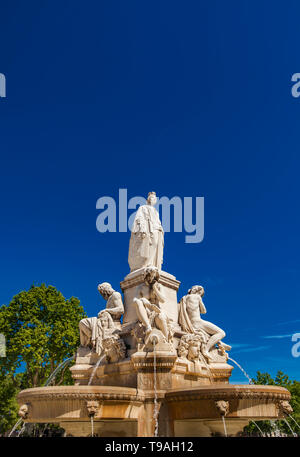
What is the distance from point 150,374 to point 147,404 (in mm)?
693

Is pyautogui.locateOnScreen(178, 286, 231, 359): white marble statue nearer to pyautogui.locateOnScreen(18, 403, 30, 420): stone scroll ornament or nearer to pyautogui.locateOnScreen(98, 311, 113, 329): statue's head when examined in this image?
pyautogui.locateOnScreen(98, 311, 113, 329): statue's head

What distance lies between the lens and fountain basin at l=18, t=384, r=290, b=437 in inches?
301

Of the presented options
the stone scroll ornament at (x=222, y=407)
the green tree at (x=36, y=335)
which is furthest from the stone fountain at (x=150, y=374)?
the green tree at (x=36, y=335)

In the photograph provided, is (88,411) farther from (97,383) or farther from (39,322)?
(39,322)

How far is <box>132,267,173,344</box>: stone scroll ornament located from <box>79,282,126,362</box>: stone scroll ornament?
2.81ft

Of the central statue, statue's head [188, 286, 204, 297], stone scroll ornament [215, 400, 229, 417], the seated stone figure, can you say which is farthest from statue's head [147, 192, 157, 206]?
stone scroll ornament [215, 400, 229, 417]

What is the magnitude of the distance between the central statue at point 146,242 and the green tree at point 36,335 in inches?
543

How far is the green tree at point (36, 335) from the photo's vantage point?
24672 millimetres

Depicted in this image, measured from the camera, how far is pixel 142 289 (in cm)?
1125

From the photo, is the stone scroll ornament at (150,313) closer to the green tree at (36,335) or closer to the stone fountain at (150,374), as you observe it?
the stone fountain at (150,374)

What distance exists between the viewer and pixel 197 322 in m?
12.2

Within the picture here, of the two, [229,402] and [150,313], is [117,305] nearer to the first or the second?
[150,313]
